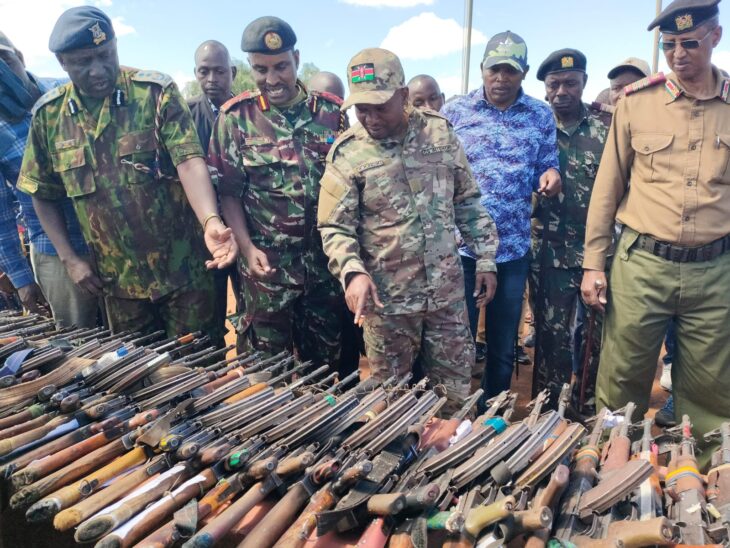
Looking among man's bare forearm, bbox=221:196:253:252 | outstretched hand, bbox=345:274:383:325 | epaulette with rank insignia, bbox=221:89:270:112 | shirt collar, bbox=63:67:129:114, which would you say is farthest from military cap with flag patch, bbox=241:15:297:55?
outstretched hand, bbox=345:274:383:325

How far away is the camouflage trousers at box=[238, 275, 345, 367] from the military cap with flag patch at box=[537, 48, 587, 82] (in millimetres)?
2174

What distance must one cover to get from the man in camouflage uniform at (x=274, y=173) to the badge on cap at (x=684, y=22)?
6.37ft

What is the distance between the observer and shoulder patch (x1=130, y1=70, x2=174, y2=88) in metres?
3.21

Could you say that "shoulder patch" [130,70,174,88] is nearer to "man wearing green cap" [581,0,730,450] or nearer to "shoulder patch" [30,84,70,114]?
"shoulder patch" [30,84,70,114]

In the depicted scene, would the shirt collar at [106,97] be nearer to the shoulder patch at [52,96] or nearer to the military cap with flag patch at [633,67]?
the shoulder patch at [52,96]

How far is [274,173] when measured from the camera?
3.50 meters

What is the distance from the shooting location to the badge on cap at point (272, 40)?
10.9 feet

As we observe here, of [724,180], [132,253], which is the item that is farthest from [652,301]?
[132,253]

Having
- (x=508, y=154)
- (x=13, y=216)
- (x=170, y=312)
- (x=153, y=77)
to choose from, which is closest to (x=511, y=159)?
(x=508, y=154)

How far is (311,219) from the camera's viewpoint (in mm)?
3592

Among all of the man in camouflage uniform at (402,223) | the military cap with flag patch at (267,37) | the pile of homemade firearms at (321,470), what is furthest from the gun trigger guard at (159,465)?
the military cap with flag patch at (267,37)

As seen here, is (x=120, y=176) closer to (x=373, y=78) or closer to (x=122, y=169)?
(x=122, y=169)

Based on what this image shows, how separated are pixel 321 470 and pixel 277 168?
7.41 feet

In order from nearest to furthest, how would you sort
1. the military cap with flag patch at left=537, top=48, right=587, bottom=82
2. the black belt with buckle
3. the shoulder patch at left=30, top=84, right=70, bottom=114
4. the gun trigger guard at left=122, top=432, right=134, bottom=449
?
the gun trigger guard at left=122, top=432, right=134, bottom=449, the black belt with buckle, the shoulder patch at left=30, top=84, right=70, bottom=114, the military cap with flag patch at left=537, top=48, right=587, bottom=82
